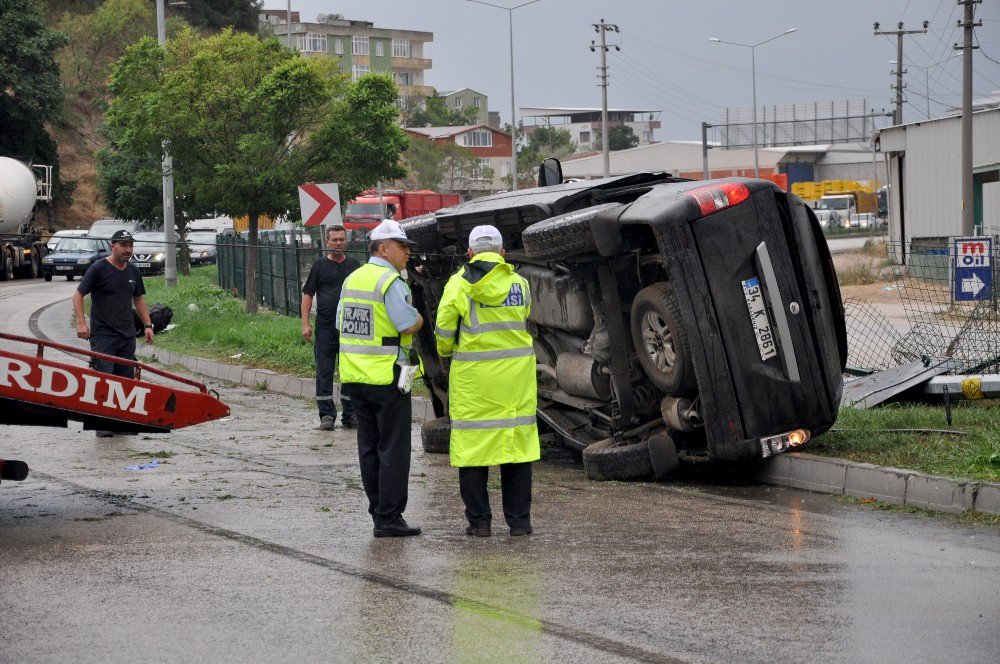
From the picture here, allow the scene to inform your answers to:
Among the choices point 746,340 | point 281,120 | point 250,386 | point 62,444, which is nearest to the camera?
point 746,340

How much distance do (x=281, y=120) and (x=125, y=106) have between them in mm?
2968

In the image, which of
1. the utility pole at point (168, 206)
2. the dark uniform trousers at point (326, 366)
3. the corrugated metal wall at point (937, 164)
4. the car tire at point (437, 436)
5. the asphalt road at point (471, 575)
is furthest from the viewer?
the corrugated metal wall at point (937, 164)

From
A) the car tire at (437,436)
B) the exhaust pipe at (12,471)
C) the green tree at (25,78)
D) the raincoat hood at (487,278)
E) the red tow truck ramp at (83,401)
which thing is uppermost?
the green tree at (25,78)

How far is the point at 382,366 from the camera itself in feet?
23.3

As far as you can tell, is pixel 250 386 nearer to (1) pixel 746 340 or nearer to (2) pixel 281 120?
(2) pixel 281 120

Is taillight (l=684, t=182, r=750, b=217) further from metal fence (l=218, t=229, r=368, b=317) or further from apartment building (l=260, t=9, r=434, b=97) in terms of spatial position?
apartment building (l=260, t=9, r=434, b=97)

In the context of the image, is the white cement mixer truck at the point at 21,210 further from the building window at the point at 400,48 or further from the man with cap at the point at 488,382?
the building window at the point at 400,48

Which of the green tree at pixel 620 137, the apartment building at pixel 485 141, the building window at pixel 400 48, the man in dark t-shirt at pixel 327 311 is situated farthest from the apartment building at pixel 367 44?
the man in dark t-shirt at pixel 327 311

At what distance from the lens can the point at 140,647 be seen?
196 inches

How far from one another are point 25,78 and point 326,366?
138ft

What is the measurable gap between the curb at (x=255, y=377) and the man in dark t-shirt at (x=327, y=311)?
1163 millimetres

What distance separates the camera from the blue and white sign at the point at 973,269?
40.6 ft

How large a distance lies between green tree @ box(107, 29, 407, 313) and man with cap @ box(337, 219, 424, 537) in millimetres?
13778

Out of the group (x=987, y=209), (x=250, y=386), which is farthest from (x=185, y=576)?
(x=987, y=209)
